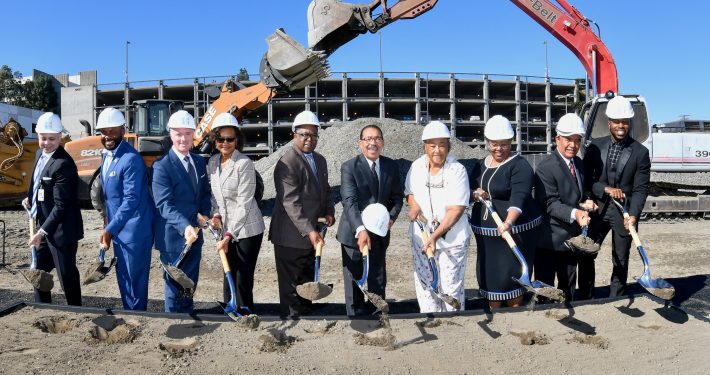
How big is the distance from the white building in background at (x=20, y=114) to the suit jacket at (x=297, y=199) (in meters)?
36.3

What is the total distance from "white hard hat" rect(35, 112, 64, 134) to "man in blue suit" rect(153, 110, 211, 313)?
3.06ft

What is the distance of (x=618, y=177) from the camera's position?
416 centimetres

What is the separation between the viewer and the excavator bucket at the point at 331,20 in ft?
29.3

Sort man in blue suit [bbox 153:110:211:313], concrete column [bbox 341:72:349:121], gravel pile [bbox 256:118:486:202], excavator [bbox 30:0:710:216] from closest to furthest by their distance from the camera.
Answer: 1. man in blue suit [bbox 153:110:211:313]
2. excavator [bbox 30:0:710:216]
3. gravel pile [bbox 256:118:486:202]
4. concrete column [bbox 341:72:349:121]

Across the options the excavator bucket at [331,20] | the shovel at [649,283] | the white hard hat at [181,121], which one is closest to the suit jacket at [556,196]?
the shovel at [649,283]

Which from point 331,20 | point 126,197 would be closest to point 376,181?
point 126,197

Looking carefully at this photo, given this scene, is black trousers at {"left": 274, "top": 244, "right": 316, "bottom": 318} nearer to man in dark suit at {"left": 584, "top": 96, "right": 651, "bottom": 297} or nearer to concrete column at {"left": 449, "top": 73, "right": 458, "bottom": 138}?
man in dark suit at {"left": 584, "top": 96, "right": 651, "bottom": 297}

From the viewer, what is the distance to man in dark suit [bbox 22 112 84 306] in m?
3.81

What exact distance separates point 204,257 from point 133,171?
14.7 feet

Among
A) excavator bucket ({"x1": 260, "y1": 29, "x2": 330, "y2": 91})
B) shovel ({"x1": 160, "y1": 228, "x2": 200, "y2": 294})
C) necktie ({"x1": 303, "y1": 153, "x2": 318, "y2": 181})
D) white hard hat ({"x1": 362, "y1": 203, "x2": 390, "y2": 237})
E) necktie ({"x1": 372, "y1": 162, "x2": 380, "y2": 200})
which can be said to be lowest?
shovel ({"x1": 160, "y1": 228, "x2": 200, "y2": 294})

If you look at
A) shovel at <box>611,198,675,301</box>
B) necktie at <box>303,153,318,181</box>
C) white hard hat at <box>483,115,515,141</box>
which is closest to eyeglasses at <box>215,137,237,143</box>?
necktie at <box>303,153,318,181</box>

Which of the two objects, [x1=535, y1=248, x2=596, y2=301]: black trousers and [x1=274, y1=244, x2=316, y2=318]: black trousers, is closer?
[x1=274, y1=244, x2=316, y2=318]: black trousers

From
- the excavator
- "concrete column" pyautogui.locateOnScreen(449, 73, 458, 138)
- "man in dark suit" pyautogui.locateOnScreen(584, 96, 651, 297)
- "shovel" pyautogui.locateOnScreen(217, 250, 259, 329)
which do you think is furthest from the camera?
"concrete column" pyautogui.locateOnScreen(449, 73, 458, 138)

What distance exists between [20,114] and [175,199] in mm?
39962
